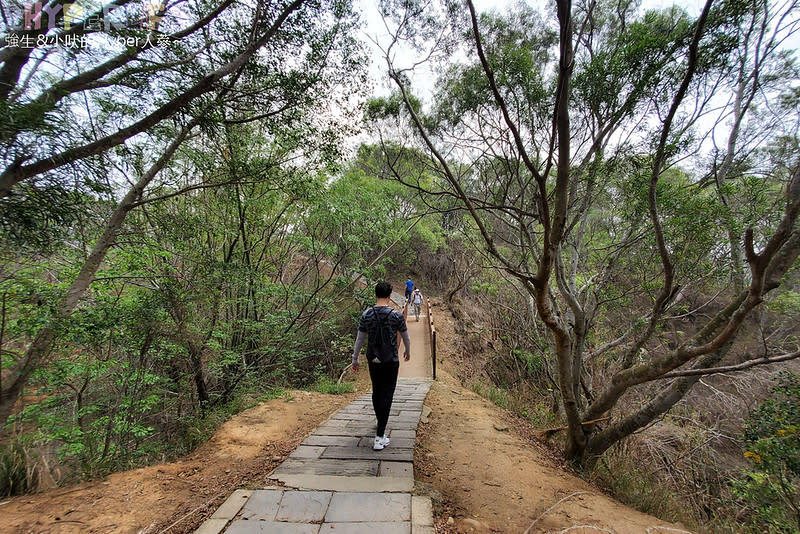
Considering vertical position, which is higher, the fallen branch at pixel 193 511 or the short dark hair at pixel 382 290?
the short dark hair at pixel 382 290

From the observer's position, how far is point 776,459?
261cm

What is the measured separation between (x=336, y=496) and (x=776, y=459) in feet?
12.5

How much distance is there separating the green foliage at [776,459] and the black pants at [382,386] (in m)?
3.19

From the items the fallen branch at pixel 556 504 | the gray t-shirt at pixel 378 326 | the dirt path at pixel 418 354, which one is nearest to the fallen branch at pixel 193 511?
the gray t-shirt at pixel 378 326

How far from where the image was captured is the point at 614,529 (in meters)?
2.15

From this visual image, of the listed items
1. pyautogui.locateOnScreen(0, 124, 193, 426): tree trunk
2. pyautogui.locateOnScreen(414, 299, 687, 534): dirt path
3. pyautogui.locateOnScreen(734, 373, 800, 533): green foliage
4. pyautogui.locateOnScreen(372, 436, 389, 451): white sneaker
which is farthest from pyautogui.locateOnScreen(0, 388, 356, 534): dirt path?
pyautogui.locateOnScreen(734, 373, 800, 533): green foliage

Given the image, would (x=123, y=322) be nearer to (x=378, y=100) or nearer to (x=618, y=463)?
(x=378, y=100)

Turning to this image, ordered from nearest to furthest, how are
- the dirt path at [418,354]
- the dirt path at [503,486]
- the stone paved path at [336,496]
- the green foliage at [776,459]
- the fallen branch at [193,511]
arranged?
the stone paved path at [336,496]
the fallen branch at [193,511]
the dirt path at [503,486]
the green foliage at [776,459]
the dirt path at [418,354]

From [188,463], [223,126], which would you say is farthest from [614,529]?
[223,126]

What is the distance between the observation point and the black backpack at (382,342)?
2.88 m

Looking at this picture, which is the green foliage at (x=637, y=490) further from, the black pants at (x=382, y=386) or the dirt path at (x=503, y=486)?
the black pants at (x=382, y=386)

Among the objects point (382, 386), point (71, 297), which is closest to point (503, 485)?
point (382, 386)

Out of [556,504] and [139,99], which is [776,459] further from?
[139,99]

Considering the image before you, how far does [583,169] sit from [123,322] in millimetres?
7045
